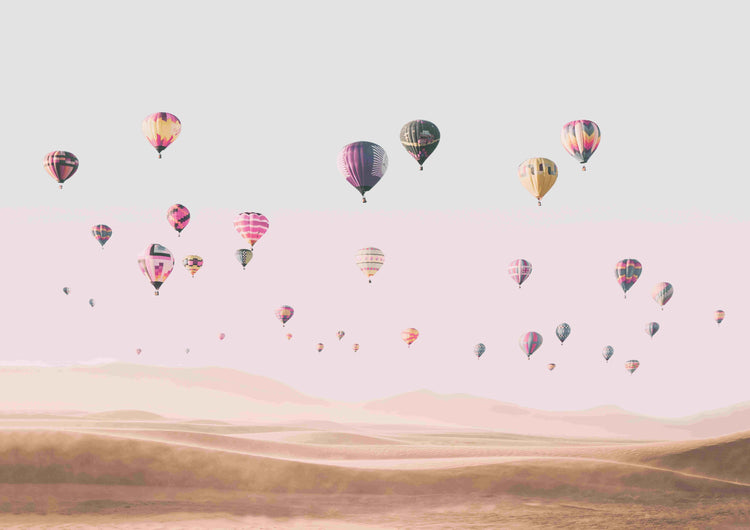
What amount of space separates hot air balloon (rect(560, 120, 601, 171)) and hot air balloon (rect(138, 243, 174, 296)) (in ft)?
92.8

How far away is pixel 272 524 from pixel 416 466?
9697 millimetres

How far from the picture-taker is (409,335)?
283ft

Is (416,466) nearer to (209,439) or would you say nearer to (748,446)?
(209,439)

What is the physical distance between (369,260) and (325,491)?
101 ft

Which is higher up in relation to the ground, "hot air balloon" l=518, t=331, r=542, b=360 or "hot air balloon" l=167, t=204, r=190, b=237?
"hot air balloon" l=167, t=204, r=190, b=237

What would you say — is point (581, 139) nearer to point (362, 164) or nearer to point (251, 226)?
point (362, 164)

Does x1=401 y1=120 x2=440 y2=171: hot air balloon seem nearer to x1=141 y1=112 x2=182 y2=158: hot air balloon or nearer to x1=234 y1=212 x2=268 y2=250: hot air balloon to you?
x1=234 y1=212 x2=268 y2=250: hot air balloon

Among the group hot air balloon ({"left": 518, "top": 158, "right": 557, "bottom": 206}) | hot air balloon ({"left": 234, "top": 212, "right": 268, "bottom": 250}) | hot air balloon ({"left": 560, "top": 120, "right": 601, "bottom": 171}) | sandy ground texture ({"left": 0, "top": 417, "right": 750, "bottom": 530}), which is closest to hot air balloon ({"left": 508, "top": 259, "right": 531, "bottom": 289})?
hot air balloon ({"left": 518, "top": 158, "right": 557, "bottom": 206})

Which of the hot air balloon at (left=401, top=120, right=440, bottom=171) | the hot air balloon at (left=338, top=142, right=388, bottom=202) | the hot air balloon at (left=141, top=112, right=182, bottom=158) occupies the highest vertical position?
the hot air balloon at (left=141, top=112, right=182, bottom=158)

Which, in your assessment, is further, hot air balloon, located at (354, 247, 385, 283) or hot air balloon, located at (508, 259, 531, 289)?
hot air balloon, located at (508, 259, 531, 289)

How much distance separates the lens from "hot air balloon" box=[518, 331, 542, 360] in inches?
3172

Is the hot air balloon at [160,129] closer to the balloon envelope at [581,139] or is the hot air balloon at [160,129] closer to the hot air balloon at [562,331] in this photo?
the balloon envelope at [581,139]

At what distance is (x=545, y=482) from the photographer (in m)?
29.8

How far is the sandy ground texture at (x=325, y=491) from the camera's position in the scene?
24.8m
